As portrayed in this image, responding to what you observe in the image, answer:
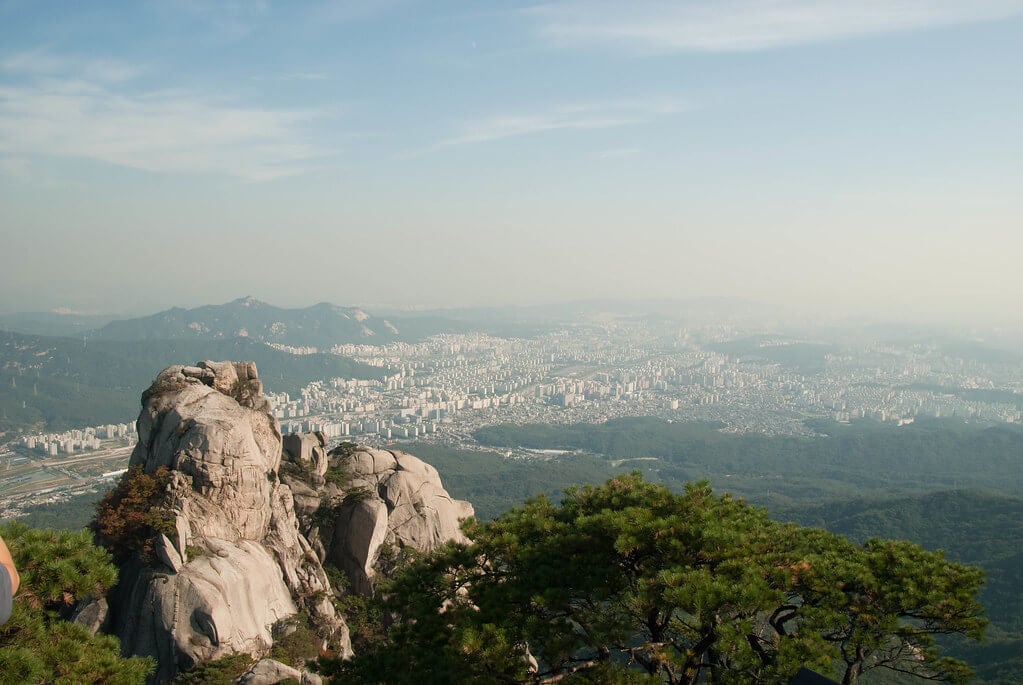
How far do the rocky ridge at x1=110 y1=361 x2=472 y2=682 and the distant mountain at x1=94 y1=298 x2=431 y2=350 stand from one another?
156 meters

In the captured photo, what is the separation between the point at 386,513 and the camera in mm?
16703

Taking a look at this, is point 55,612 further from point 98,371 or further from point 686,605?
point 98,371

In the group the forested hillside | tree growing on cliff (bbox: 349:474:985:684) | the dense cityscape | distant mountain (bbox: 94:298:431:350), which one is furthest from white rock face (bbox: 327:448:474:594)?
distant mountain (bbox: 94:298:431:350)

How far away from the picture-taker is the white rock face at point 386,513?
16062 millimetres

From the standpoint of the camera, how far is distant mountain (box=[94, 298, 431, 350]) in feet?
560

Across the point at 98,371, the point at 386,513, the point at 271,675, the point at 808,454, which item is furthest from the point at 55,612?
the point at 98,371

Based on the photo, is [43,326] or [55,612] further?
[43,326]

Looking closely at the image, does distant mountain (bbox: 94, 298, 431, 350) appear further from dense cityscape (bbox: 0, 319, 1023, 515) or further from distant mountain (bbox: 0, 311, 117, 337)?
dense cityscape (bbox: 0, 319, 1023, 515)

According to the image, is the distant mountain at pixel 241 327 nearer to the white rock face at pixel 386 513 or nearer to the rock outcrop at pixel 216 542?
the white rock face at pixel 386 513

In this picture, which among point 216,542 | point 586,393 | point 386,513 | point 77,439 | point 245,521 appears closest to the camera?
point 216,542

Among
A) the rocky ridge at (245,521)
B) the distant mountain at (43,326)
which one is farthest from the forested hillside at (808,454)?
the distant mountain at (43,326)

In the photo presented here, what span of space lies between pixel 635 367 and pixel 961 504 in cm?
10698

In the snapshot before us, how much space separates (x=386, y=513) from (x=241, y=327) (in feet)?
577

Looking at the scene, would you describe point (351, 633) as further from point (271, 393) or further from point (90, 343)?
point (90, 343)
